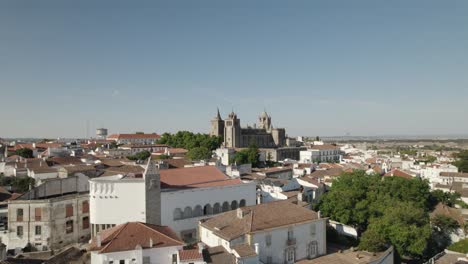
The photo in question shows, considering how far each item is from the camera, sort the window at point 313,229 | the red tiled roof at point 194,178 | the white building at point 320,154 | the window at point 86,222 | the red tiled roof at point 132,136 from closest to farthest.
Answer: the window at point 313,229, the red tiled roof at point 194,178, the window at point 86,222, the white building at point 320,154, the red tiled roof at point 132,136

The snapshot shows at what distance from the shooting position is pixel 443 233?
4212cm

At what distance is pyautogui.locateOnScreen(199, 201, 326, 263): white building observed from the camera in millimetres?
26391

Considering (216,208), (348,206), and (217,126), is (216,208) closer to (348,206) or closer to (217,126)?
(348,206)

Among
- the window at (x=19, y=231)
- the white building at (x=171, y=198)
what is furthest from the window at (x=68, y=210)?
the window at (x=19, y=231)

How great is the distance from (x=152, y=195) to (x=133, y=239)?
17.5ft

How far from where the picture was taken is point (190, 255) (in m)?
23.5

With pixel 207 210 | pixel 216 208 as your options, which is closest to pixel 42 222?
pixel 207 210

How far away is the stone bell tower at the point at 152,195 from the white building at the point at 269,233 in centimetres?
377

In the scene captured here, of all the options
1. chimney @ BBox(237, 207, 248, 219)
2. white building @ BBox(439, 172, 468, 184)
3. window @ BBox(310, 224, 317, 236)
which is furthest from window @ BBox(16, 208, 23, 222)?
white building @ BBox(439, 172, 468, 184)

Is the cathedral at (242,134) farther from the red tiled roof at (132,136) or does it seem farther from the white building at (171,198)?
the white building at (171,198)

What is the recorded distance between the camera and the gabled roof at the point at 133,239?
23.8 m

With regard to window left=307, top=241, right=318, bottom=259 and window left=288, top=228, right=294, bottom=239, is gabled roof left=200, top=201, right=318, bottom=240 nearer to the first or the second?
window left=288, top=228, right=294, bottom=239

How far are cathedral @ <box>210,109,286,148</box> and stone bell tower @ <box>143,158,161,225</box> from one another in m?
96.0

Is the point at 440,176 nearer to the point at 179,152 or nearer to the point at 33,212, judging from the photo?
the point at 179,152
